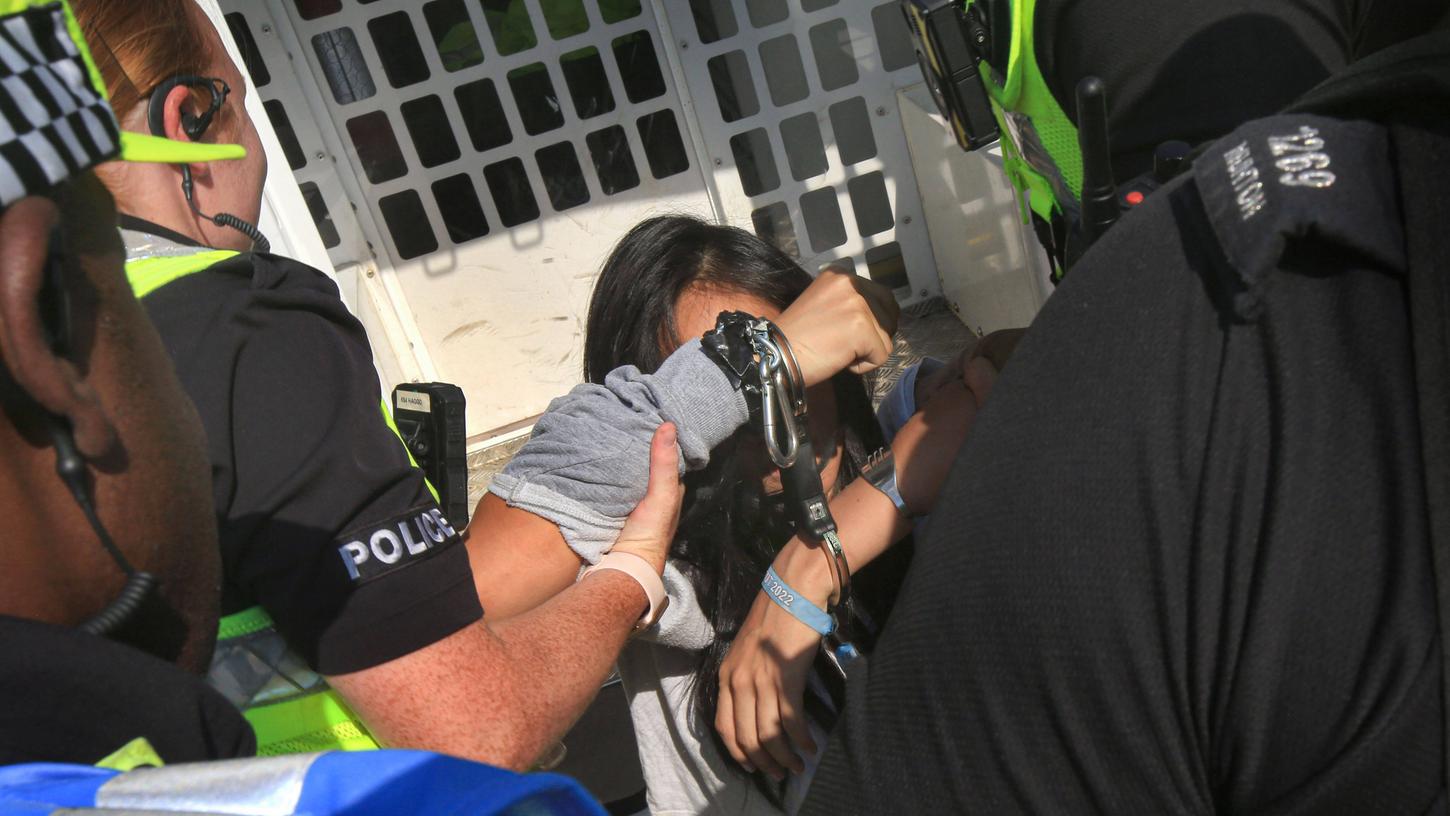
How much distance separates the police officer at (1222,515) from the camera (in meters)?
0.58

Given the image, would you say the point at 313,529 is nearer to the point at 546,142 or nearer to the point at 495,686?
the point at 495,686

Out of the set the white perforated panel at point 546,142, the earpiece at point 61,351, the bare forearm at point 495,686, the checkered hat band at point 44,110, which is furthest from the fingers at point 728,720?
the white perforated panel at point 546,142

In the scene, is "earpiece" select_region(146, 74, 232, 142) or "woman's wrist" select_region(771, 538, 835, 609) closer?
"earpiece" select_region(146, 74, 232, 142)

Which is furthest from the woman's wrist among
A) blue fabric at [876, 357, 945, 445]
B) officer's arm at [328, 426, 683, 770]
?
blue fabric at [876, 357, 945, 445]

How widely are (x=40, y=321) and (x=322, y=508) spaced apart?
44 cm

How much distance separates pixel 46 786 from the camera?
531 millimetres

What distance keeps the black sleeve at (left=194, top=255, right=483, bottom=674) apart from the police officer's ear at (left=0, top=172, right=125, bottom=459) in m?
0.36

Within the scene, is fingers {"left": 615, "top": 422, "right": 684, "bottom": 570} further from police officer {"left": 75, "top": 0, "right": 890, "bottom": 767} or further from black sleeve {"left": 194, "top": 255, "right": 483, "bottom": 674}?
black sleeve {"left": 194, "top": 255, "right": 483, "bottom": 674}

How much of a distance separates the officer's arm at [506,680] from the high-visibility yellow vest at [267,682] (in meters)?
0.05

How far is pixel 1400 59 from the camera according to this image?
642 mm

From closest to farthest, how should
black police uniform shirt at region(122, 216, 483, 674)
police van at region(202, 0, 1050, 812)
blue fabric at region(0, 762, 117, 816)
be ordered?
blue fabric at region(0, 762, 117, 816)
black police uniform shirt at region(122, 216, 483, 674)
police van at region(202, 0, 1050, 812)

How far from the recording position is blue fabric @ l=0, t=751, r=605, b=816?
52cm

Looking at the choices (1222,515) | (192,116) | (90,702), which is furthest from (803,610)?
(192,116)

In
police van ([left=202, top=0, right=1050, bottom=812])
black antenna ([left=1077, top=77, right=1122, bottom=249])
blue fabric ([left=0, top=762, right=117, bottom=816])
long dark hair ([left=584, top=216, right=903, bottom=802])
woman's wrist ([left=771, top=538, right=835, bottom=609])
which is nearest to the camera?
blue fabric ([left=0, top=762, right=117, bottom=816])
